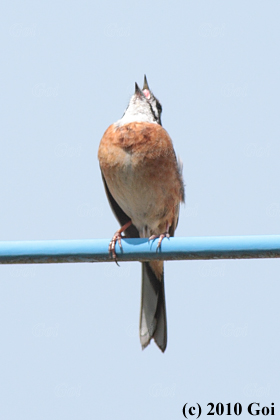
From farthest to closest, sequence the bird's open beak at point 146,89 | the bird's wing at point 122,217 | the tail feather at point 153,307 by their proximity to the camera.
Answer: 1. the bird's open beak at point 146,89
2. the bird's wing at point 122,217
3. the tail feather at point 153,307

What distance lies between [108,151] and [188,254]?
1.99 m

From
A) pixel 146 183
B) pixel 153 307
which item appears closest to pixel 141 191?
pixel 146 183

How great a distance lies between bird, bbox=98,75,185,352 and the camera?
5.86 metres

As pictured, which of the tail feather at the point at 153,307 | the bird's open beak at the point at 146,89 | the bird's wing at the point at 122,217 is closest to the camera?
the tail feather at the point at 153,307

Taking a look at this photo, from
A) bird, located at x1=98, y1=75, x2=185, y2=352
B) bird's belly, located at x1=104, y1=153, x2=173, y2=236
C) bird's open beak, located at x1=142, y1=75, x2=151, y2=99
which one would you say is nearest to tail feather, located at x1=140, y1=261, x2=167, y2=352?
bird, located at x1=98, y1=75, x2=185, y2=352

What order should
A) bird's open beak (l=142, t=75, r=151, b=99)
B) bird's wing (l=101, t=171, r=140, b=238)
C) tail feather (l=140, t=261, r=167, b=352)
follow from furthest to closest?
bird's open beak (l=142, t=75, r=151, b=99)
bird's wing (l=101, t=171, r=140, b=238)
tail feather (l=140, t=261, r=167, b=352)

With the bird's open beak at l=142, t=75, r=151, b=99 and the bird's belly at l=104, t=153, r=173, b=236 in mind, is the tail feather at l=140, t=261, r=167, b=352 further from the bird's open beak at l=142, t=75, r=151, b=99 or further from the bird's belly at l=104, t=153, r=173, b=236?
the bird's open beak at l=142, t=75, r=151, b=99

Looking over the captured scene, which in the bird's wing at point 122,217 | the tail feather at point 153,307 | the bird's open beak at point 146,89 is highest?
the bird's open beak at point 146,89

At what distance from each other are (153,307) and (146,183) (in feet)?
3.71

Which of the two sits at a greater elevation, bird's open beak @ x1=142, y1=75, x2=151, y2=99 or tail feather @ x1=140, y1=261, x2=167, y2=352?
bird's open beak @ x1=142, y1=75, x2=151, y2=99

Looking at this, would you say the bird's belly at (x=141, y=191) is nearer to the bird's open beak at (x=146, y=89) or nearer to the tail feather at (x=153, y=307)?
the tail feather at (x=153, y=307)

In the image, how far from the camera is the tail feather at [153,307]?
584 centimetres

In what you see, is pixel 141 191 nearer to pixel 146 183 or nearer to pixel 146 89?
pixel 146 183

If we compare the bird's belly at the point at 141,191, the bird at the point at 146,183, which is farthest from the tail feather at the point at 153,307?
the bird's belly at the point at 141,191
